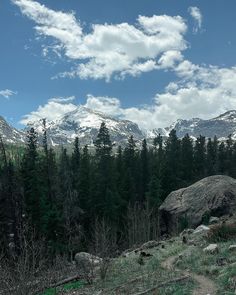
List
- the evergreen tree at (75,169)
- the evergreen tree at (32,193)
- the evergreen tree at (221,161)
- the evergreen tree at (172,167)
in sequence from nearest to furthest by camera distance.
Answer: the evergreen tree at (32,193)
the evergreen tree at (75,169)
the evergreen tree at (172,167)
the evergreen tree at (221,161)

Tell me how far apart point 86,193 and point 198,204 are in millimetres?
25620

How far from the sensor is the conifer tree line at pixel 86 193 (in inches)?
1823

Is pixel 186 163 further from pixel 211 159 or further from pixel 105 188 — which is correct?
pixel 105 188

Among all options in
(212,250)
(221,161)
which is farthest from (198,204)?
(221,161)

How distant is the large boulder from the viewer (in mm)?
40312

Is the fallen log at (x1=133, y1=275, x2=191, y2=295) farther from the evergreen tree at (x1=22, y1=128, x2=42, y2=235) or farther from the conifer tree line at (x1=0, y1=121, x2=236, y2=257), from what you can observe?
the evergreen tree at (x1=22, y1=128, x2=42, y2=235)

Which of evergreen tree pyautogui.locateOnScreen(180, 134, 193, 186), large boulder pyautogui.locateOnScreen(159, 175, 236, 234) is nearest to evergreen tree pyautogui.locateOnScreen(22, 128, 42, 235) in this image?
large boulder pyautogui.locateOnScreen(159, 175, 236, 234)

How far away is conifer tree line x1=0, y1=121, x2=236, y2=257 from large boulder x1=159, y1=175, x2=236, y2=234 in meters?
2.28

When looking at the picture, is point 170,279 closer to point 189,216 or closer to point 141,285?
point 141,285

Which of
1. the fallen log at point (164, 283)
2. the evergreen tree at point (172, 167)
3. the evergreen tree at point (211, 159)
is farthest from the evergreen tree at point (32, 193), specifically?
the evergreen tree at point (211, 159)

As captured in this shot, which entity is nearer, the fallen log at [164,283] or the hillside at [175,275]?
the hillside at [175,275]

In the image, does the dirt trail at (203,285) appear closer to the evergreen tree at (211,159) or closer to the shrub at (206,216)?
the shrub at (206,216)

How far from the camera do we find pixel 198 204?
4206 cm

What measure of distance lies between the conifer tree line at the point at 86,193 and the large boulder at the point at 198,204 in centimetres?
228
